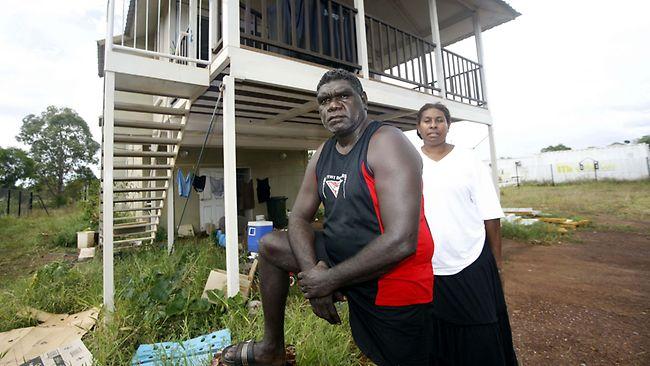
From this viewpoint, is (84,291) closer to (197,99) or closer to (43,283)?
(43,283)

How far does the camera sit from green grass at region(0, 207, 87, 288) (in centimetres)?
540

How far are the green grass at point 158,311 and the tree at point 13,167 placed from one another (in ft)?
72.2

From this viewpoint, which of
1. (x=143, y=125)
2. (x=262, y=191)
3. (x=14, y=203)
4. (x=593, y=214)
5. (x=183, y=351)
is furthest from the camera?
(x=14, y=203)

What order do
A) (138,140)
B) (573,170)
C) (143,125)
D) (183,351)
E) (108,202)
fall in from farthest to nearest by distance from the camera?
1. (573,170)
2. (138,140)
3. (143,125)
4. (108,202)
5. (183,351)

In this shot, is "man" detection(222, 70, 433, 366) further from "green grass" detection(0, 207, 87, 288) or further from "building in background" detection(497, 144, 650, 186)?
"building in background" detection(497, 144, 650, 186)

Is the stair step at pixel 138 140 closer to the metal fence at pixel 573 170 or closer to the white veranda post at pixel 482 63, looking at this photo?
the white veranda post at pixel 482 63

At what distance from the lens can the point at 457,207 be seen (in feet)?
5.51

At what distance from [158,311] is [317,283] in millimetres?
2476

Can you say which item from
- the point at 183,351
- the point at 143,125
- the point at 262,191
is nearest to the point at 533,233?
the point at 262,191

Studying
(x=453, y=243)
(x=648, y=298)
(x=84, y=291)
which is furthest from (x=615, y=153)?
(x=84, y=291)

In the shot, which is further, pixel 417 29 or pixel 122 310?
pixel 417 29

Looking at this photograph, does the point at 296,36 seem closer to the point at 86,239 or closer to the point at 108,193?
the point at 108,193

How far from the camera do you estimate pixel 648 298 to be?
3510 mm

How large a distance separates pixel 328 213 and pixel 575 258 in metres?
6.20
